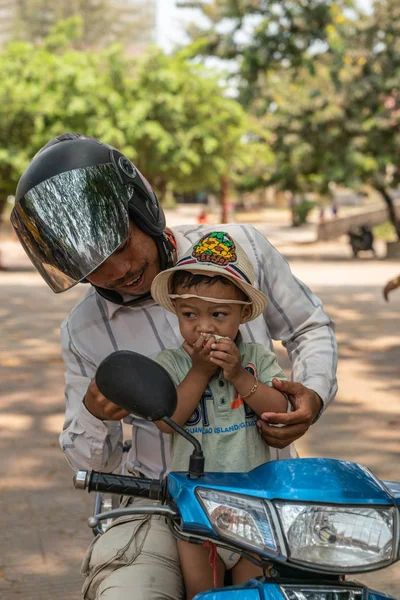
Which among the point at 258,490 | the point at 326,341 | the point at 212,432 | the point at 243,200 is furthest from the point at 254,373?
the point at 243,200

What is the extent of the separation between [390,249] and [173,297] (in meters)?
23.3

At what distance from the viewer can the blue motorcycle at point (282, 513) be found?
1.56 meters

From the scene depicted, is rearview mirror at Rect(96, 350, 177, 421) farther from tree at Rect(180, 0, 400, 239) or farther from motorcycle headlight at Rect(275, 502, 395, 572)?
tree at Rect(180, 0, 400, 239)

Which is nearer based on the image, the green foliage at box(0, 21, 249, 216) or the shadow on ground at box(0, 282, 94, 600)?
the shadow on ground at box(0, 282, 94, 600)

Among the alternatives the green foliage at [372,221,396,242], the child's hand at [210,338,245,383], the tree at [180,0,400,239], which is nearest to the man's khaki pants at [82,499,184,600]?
the child's hand at [210,338,245,383]

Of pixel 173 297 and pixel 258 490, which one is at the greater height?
pixel 173 297

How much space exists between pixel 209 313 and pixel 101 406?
1.02 feet

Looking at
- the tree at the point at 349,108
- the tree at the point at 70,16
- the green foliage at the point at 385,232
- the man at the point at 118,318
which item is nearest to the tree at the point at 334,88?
the tree at the point at 349,108

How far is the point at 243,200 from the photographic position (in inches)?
2452

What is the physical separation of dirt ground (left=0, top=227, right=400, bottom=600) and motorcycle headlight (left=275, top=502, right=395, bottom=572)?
2.51 meters

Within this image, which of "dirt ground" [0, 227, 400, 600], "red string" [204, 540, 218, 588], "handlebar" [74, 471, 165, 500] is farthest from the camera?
"dirt ground" [0, 227, 400, 600]

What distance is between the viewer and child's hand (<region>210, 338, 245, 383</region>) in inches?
77.3

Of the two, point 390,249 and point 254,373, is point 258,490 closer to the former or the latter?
point 254,373

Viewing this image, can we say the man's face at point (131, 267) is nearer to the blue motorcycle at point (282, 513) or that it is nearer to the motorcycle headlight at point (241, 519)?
the blue motorcycle at point (282, 513)
